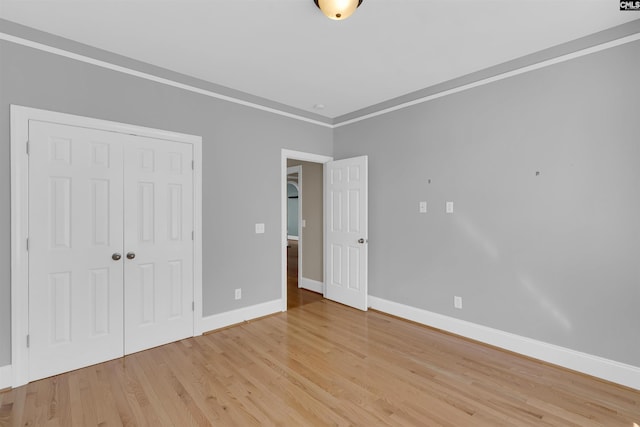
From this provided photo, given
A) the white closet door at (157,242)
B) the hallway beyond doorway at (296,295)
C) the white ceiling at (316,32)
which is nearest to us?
the white ceiling at (316,32)

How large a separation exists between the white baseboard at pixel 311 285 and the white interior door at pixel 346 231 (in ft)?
1.19

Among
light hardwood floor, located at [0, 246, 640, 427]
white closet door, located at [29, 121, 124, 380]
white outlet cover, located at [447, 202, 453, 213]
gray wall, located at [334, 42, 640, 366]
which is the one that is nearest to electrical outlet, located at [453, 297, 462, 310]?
gray wall, located at [334, 42, 640, 366]

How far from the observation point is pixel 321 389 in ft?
7.60

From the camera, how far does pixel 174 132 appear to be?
3137 millimetres

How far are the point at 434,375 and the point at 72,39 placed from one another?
417 centimetres

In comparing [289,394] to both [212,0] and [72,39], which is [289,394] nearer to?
[212,0]

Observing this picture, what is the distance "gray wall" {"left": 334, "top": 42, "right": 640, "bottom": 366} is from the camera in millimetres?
2393

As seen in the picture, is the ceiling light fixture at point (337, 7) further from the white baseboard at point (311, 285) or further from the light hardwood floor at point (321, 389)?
the white baseboard at point (311, 285)

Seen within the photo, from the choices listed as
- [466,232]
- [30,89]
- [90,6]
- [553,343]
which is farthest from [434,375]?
[30,89]

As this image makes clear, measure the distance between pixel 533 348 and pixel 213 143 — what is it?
3.84 meters

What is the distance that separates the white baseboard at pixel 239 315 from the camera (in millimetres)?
3371

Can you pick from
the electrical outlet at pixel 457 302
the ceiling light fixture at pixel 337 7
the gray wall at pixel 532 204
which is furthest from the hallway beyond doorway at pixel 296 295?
the ceiling light fixture at pixel 337 7

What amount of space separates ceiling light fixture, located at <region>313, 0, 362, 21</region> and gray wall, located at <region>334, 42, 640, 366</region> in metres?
1.85

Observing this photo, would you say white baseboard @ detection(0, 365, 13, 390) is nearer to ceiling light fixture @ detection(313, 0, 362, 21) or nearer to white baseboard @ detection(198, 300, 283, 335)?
white baseboard @ detection(198, 300, 283, 335)
